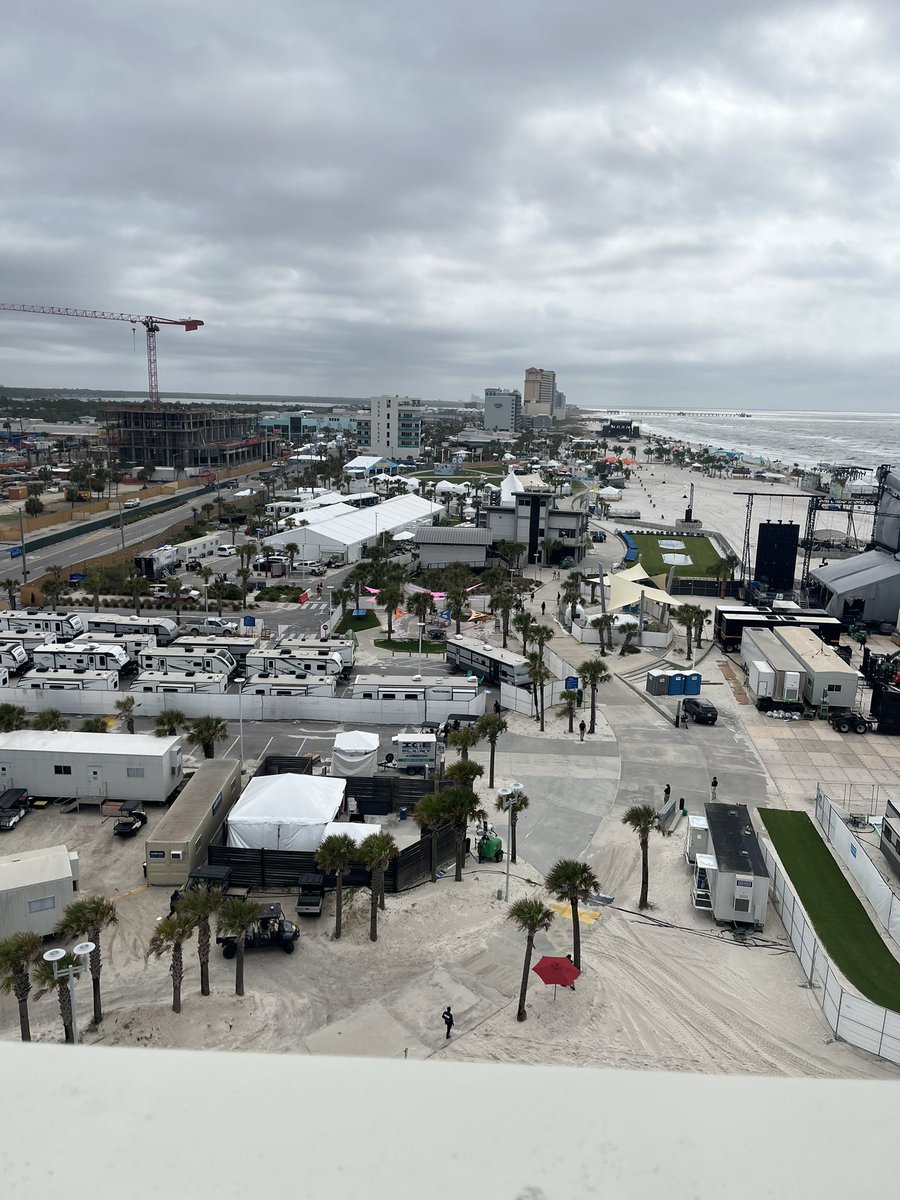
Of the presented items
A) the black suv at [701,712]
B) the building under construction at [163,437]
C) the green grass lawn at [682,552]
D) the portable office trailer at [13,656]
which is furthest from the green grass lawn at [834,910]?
the building under construction at [163,437]

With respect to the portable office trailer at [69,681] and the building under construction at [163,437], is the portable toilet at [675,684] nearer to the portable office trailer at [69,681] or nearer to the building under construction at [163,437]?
the portable office trailer at [69,681]

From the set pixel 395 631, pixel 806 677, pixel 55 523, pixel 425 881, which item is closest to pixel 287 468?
pixel 55 523

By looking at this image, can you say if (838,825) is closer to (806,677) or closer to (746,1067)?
(746,1067)

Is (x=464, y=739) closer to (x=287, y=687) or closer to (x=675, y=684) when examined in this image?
(x=287, y=687)

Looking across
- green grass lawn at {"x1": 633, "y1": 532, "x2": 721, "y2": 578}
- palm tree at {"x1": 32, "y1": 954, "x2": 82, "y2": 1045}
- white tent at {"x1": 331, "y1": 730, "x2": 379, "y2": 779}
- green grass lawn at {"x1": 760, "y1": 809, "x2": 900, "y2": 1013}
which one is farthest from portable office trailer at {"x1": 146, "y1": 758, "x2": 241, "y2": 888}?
green grass lawn at {"x1": 633, "y1": 532, "x2": 721, "y2": 578}

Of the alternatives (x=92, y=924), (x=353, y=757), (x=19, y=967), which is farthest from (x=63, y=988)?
(x=353, y=757)

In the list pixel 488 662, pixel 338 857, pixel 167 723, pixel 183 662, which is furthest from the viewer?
pixel 183 662
